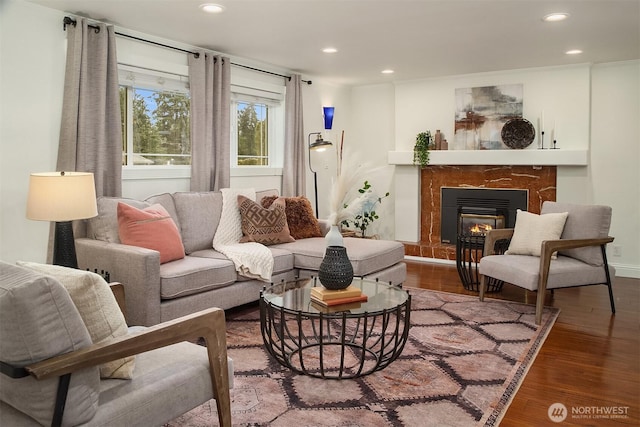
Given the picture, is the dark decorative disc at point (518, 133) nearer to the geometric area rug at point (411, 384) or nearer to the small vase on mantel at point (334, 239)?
the geometric area rug at point (411, 384)

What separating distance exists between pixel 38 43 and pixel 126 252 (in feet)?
5.14

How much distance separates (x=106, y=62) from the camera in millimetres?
3781

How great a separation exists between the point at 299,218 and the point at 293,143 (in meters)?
1.36

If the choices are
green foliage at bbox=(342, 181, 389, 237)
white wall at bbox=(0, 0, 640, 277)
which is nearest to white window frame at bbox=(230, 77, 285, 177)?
white wall at bbox=(0, 0, 640, 277)

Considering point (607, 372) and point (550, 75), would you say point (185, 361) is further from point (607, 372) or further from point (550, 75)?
point (550, 75)

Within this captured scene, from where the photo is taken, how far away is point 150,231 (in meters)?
3.54

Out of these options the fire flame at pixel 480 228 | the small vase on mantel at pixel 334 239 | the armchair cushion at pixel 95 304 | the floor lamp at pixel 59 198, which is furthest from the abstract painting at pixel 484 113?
the armchair cushion at pixel 95 304

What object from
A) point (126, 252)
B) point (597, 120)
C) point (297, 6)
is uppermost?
point (297, 6)

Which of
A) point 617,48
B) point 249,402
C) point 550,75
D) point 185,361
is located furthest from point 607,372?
point 550,75

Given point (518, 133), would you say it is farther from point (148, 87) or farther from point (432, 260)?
point (148, 87)

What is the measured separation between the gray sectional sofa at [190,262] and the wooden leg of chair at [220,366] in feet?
4.27

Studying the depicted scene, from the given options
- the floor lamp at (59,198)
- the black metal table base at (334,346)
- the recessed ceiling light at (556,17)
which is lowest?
the black metal table base at (334,346)

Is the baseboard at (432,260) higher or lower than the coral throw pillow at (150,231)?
lower

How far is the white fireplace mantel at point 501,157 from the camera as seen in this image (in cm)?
552
